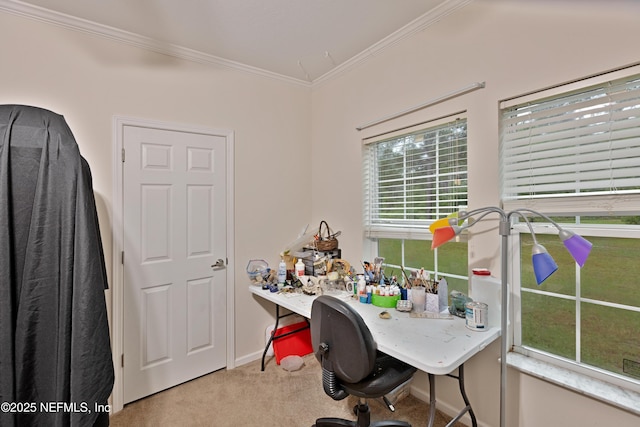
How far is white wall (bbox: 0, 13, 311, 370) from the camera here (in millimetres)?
1896

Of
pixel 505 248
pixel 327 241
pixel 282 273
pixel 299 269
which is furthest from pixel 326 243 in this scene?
pixel 505 248

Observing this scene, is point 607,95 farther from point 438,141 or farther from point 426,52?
point 426,52

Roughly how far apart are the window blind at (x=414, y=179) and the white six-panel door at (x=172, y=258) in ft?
4.26

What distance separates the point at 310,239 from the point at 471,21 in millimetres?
2102

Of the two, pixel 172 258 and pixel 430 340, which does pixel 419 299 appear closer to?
pixel 430 340

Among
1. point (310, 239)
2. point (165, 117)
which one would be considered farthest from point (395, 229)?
point (165, 117)

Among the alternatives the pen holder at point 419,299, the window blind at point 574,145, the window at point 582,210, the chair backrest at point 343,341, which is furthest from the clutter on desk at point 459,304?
the chair backrest at point 343,341

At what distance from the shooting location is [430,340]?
1.50m

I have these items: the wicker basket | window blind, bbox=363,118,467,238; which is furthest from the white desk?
the wicker basket

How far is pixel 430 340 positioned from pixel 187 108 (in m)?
2.38

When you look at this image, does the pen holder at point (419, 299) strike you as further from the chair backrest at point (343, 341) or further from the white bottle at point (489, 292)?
the chair backrest at point (343, 341)

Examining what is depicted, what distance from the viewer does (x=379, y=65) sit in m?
2.37

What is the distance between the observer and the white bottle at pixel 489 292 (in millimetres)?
1638

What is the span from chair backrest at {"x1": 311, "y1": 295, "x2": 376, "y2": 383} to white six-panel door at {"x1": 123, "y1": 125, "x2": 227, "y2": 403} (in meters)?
1.33
